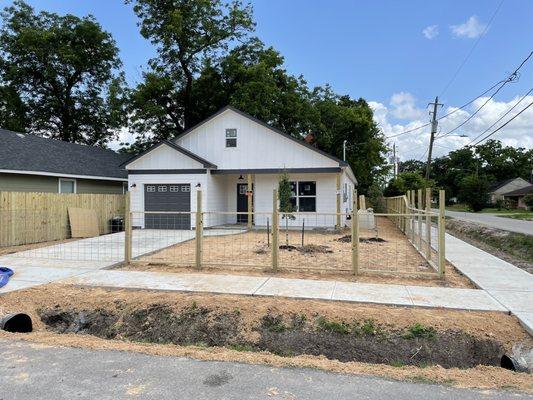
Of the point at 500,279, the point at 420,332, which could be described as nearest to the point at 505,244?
the point at 500,279

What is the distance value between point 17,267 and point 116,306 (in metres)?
4.29

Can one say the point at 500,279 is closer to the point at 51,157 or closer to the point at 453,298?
the point at 453,298

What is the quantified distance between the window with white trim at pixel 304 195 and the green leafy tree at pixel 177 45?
39.2 ft

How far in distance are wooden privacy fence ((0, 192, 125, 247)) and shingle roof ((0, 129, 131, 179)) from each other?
1.95 meters

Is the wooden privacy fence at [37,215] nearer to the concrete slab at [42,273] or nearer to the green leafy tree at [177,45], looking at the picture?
the concrete slab at [42,273]

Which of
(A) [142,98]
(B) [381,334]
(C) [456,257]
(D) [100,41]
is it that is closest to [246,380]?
(B) [381,334]

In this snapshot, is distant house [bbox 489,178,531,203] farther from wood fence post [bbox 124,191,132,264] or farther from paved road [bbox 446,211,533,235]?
wood fence post [bbox 124,191,132,264]

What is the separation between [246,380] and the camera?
12.7 feet

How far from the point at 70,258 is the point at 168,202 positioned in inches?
335

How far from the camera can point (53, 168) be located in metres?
17.3

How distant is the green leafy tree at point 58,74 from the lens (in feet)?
96.8

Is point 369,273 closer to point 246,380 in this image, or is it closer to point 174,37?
point 246,380

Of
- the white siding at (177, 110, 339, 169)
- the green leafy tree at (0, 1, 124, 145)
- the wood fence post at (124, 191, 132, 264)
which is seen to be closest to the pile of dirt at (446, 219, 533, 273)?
the white siding at (177, 110, 339, 169)

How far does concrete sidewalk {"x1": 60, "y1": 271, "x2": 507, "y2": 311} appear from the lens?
20.6 feet
